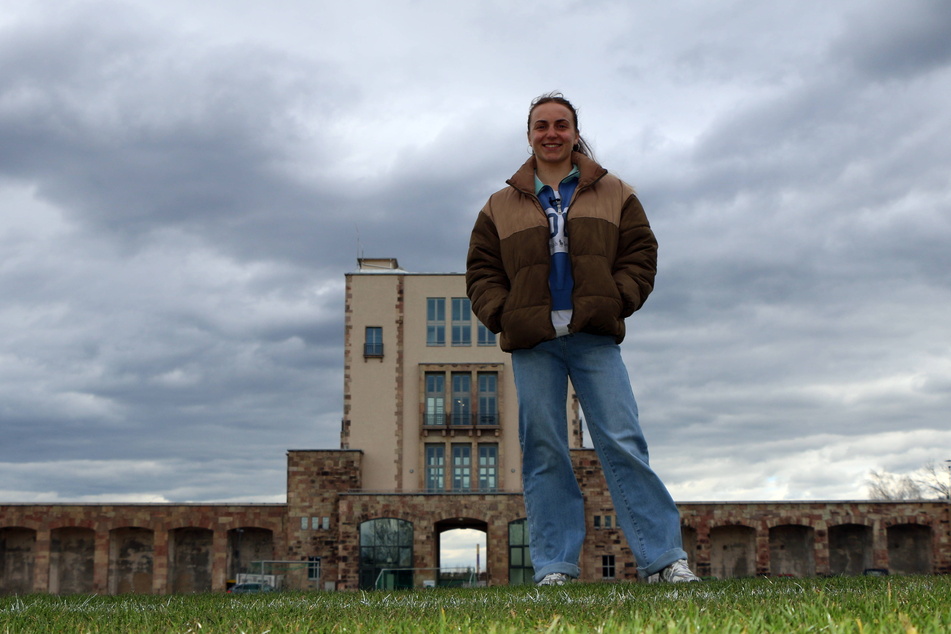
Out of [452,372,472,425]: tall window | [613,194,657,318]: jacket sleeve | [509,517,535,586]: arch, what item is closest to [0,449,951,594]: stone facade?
[509,517,535,586]: arch

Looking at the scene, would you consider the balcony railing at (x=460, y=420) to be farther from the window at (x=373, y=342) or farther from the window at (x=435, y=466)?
the window at (x=373, y=342)

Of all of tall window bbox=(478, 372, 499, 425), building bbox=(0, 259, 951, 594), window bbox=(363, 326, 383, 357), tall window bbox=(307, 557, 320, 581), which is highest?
window bbox=(363, 326, 383, 357)

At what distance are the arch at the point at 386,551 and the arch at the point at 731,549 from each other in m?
12.6

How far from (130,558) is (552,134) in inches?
1567

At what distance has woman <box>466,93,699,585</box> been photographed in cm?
478

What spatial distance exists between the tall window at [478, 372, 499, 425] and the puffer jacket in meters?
38.6

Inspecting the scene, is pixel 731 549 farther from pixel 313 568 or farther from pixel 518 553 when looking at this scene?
pixel 313 568

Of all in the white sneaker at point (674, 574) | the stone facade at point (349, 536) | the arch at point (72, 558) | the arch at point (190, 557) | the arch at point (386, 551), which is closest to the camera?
the white sneaker at point (674, 574)

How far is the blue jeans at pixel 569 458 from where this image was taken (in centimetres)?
475

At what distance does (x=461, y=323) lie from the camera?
45.4 metres

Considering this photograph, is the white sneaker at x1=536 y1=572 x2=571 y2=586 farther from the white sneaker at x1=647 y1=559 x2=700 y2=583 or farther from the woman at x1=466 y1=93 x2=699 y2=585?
the white sneaker at x1=647 y1=559 x2=700 y2=583

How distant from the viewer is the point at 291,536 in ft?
128

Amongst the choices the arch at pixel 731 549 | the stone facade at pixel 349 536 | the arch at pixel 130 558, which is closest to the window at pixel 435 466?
the stone facade at pixel 349 536

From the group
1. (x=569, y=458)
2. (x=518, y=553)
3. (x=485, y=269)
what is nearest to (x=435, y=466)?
(x=518, y=553)
